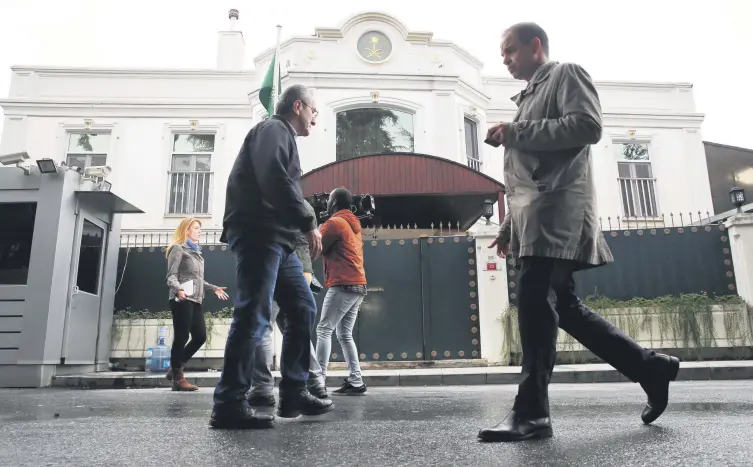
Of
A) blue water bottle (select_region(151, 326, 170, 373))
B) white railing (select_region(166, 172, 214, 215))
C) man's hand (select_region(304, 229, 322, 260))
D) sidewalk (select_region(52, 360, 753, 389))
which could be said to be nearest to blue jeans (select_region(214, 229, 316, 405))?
man's hand (select_region(304, 229, 322, 260))

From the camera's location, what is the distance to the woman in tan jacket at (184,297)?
6.46 meters

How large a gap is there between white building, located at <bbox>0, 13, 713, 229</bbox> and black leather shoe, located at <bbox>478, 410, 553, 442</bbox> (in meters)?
13.3

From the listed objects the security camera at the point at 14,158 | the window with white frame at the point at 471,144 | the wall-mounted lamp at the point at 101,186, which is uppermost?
the window with white frame at the point at 471,144

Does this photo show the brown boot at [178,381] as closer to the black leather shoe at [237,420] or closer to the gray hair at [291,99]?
the black leather shoe at [237,420]

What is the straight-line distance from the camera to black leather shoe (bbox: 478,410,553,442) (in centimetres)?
235

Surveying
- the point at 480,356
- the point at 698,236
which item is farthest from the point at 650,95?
the point at 480,356

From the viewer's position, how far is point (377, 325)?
9.63 m

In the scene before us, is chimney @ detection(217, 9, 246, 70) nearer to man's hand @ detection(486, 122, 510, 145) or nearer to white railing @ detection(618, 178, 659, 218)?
white railing @ detection(618, 178, 659, 218)

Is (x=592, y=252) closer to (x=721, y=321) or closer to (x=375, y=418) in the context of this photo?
(x=375, y=418)

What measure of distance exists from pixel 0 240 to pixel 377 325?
598 cm

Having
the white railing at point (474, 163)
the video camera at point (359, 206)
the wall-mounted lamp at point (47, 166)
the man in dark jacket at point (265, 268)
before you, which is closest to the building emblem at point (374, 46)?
the white railing at point (474, 163)

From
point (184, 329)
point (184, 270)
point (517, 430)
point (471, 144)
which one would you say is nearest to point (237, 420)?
point (517, 430)

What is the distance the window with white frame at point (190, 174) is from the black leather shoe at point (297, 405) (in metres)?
13.9

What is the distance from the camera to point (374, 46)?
1662 cm
